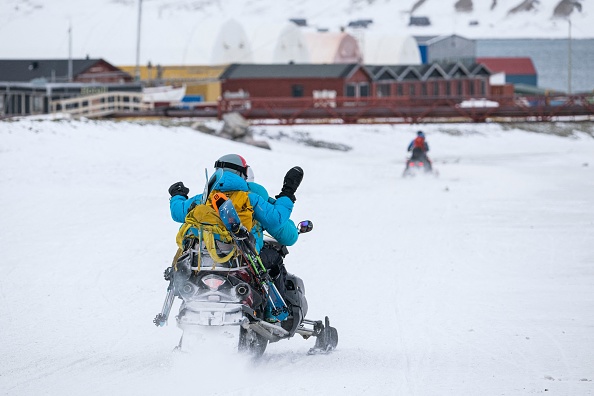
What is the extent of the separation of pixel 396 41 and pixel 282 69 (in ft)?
52.0

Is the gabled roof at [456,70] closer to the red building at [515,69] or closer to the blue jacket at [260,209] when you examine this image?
the red building at [515,69]

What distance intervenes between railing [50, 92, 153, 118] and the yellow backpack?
35.4 meters

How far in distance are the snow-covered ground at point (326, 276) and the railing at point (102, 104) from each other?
48.5 ft

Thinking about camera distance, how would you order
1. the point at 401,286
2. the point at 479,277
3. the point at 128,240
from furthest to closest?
A: the point at 128,240, the point at 479,277, the point at 401,286

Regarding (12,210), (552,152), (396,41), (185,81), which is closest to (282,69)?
(185,81)

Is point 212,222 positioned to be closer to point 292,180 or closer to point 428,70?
point 292,180

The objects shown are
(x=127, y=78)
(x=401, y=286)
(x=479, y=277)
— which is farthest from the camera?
(x=127, y=78)

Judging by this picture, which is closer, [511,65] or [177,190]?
[177,190]

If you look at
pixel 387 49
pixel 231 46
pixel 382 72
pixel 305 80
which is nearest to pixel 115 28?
pixel 231 46

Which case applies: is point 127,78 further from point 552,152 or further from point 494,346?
point 494,346

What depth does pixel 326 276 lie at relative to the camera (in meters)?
12.4

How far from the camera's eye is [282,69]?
63.1 m

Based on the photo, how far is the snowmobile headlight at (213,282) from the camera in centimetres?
703

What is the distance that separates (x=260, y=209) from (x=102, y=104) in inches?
1564
